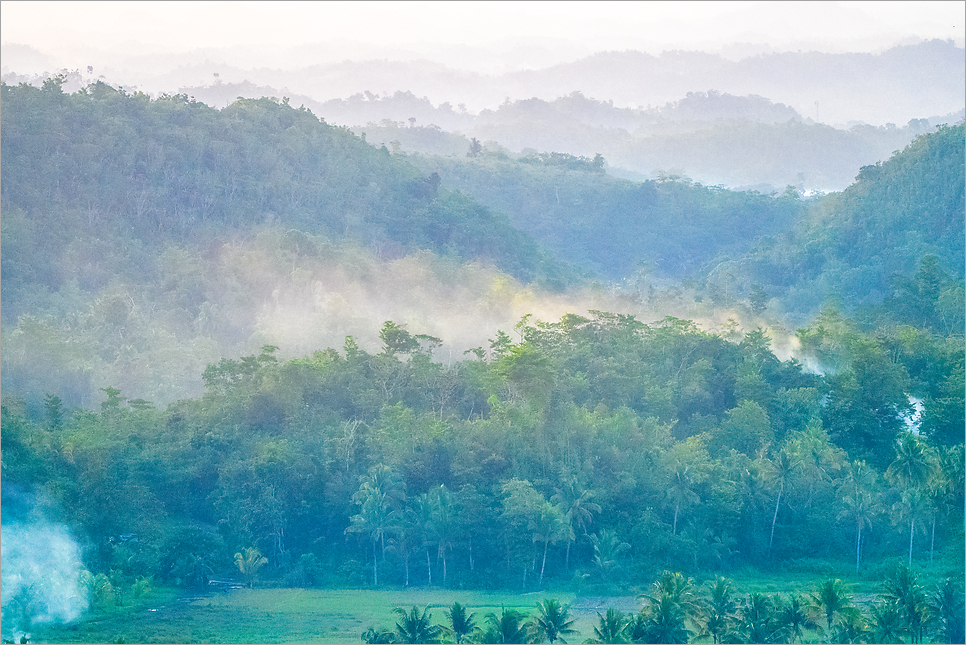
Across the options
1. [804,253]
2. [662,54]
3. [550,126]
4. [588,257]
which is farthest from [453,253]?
[662,54]

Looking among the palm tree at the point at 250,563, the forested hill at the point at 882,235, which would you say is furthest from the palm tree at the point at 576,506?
the forested hill at the point at 882,235

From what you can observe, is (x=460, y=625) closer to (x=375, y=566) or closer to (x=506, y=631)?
(x=506, y=631)

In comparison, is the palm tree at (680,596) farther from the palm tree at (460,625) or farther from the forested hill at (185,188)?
the forested hill at (185,188)

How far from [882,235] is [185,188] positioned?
25582 mm

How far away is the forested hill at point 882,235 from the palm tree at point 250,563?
24.7 m

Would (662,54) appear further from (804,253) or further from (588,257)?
(804,253)

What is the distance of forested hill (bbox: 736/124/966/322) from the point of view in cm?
4409

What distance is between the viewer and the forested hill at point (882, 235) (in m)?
44.1

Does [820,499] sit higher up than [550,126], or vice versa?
[550,126]

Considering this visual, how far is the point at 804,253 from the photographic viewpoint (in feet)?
167

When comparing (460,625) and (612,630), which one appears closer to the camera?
(612,630)

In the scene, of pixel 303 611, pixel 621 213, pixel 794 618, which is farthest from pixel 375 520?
pixel 621 213

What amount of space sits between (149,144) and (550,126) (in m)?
80.1

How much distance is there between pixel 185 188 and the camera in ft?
147
